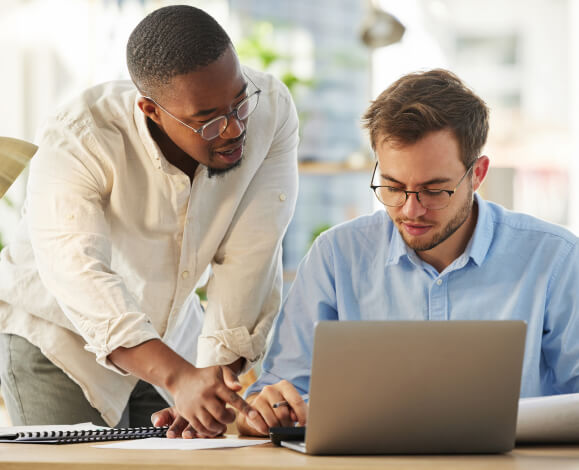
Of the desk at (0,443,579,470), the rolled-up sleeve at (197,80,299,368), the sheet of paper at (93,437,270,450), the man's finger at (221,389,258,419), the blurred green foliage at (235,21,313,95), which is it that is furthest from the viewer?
the blurred green foliage at (235,21,313,95)

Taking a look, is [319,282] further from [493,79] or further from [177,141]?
[493,79]

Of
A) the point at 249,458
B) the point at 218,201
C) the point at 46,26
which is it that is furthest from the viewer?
the point at 46,26

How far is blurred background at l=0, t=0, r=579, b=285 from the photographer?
4.54 m

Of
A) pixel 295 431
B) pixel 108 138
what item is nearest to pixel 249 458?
pixel 295 431

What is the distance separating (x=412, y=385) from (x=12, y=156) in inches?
28.4

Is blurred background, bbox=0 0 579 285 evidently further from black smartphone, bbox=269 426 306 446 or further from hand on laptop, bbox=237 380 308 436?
black smartphone, bbox=269 426 306 446

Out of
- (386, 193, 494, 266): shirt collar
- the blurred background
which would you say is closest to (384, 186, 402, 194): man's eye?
(386, 193, 494, 266): shirt collar

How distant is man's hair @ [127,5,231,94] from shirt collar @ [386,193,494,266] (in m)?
0.60

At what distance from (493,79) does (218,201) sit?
4015mm

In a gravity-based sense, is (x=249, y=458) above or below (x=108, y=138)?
below

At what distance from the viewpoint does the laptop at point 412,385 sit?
1.06 metres

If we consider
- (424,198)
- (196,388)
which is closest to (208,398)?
(196,388)

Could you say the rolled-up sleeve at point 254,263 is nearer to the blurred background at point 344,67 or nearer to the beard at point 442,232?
the beard at point 442,232

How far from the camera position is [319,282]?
5.98 feet
